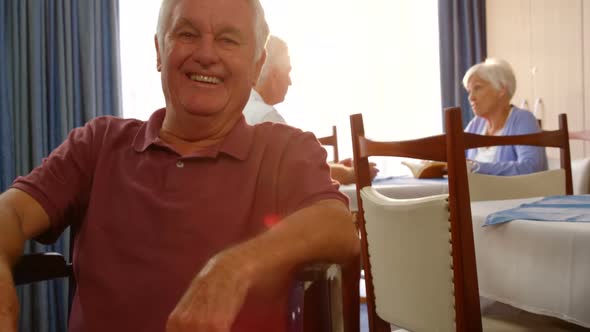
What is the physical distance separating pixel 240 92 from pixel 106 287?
46 centimetres

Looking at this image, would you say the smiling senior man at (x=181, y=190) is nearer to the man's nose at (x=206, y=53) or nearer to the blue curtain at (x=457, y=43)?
the man's nose at (x=206, y=53)

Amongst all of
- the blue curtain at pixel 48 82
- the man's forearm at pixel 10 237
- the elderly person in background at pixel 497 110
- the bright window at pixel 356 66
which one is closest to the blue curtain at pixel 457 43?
the bright window at pixel 356 66

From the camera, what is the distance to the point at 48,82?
309cm

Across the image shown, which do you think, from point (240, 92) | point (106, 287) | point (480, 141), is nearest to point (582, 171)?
point (480, 141)

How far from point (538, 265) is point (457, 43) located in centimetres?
345

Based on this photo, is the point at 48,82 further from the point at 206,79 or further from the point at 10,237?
the point at 10,237

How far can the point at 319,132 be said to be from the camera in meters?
4.04

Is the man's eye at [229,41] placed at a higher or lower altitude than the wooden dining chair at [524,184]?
higher

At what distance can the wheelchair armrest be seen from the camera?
1.01 m

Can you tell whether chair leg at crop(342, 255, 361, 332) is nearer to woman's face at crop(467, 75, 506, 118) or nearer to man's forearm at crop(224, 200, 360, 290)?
man's forearm at crop(224, 200, 360, 290)

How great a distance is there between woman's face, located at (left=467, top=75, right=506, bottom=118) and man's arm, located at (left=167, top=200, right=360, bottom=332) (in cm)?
257

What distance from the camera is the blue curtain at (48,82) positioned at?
2959 millimetres

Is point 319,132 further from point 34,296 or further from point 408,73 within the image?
point 34,296

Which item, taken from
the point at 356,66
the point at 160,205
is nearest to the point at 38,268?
the point at 160,205
